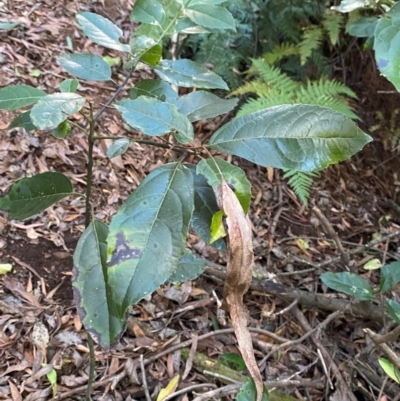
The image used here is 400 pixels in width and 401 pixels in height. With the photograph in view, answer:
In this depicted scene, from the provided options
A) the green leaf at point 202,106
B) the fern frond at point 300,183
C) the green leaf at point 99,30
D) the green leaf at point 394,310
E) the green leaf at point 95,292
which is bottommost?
the fern frond at point 300,183

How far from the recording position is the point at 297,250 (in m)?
2.38

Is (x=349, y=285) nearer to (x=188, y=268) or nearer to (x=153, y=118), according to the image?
(x=188, y=268)

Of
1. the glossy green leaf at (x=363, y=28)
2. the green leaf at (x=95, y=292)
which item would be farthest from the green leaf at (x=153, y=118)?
the glossy green leaf at (x=363, y=28)

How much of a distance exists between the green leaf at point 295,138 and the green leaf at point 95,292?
1.15 ft

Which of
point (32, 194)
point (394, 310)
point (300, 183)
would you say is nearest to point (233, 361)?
point (394, 310)

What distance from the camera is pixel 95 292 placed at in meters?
0.89

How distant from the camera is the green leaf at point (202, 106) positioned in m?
0.93

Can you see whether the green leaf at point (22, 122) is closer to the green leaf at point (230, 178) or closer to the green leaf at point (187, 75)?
the green leaf at point (187, 75)

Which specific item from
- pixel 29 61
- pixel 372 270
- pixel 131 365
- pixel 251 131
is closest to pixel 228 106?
pixel 251 131

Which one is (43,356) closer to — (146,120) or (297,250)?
(146,120)

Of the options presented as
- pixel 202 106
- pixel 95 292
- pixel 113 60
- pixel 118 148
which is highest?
pixel 202 106

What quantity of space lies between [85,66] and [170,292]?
3.89 feet

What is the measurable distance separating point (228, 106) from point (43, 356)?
3.81 ft

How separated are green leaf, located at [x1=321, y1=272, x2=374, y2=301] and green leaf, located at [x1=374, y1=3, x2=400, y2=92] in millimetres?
863
